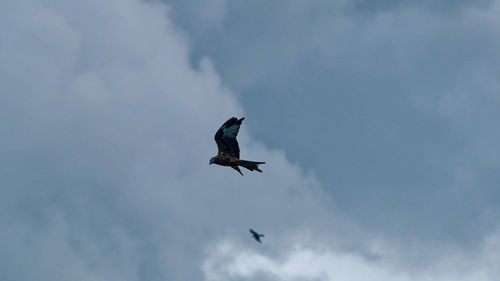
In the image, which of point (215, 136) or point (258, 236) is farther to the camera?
point (258, 236)

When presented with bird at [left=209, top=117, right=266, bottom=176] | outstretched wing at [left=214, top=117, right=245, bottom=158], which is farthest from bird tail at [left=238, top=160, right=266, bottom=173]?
outstretched wing at [left=214, top=117, right=245, bottom=158]

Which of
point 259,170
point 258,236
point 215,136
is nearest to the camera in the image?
point 259,170

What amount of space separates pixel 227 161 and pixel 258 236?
9.93 m

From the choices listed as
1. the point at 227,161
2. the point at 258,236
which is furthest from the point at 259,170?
the point at 258,236

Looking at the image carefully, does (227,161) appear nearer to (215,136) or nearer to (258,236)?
(215,136)

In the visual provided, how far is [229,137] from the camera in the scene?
52.4 meters

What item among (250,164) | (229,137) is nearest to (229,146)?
(229,137)

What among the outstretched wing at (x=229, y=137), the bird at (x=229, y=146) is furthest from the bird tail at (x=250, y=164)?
the outstretched wing at (x=229, y=137)

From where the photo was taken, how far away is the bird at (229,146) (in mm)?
51594

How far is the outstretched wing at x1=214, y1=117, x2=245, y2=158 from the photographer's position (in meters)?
51.6

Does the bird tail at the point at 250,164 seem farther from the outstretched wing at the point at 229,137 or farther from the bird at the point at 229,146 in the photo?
the outstretched wing at the point at 229,137

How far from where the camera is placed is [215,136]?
173 feet

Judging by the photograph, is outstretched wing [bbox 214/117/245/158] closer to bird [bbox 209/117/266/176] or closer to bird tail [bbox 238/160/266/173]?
bird [bbox 209/117/266/176]

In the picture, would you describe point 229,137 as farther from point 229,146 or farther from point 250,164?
point 250,164
